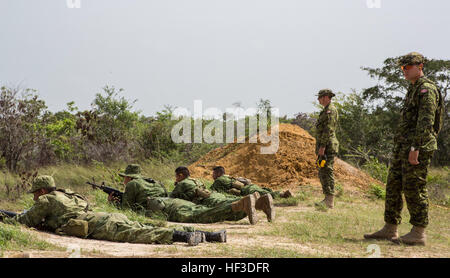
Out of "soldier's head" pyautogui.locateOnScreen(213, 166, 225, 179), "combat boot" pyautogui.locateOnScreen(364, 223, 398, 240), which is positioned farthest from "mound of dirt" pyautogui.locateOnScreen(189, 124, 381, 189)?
"combat boot" pyautogui.locateOnScreen(364, 223, 398, 240)

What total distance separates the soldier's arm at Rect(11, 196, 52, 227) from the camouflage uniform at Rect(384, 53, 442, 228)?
401 cm

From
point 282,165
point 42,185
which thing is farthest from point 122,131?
point 42,185

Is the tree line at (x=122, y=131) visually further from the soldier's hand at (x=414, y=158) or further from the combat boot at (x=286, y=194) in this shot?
the soldier's hand at (x=414, y=158)

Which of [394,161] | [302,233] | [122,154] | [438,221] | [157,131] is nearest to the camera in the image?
[394,161]

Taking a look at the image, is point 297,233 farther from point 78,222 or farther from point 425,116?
point 78,222

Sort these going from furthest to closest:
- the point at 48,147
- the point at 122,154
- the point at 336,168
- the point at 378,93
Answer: the point at 378,93, the point at 122,154, the point at 48,147, the point at 336,168

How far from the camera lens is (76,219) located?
525cm

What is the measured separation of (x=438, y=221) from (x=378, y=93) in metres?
15.7

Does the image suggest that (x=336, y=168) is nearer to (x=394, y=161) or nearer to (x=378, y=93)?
(x=394, y=161)

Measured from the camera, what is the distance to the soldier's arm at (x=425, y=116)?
475 cm

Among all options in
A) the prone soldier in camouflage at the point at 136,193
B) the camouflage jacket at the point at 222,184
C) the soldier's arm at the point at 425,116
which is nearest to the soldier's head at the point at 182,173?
the prone soldier in camouflage at the point at 136,193

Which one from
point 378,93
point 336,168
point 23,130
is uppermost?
point 378,93
